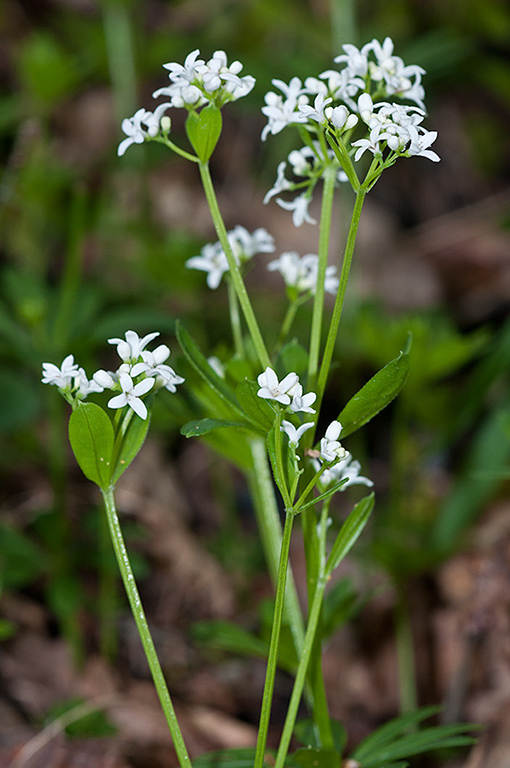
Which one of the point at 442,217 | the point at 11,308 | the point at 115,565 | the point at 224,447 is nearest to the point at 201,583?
the point at 115,565

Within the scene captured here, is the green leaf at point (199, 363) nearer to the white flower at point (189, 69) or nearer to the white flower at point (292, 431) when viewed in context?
the white flower at point (292, 431)

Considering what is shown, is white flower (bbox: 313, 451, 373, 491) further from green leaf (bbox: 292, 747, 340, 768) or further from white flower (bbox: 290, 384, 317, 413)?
green leaf (bbox: 292, 747, 340, 768)

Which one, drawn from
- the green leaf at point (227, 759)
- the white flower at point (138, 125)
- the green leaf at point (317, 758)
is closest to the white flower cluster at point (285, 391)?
the white flower at point (138, 125)

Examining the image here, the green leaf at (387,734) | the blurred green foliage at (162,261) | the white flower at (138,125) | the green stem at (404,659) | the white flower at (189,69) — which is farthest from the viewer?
the blurred green foliage at (162,261)

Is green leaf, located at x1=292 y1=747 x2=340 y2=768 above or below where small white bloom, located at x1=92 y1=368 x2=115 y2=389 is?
below

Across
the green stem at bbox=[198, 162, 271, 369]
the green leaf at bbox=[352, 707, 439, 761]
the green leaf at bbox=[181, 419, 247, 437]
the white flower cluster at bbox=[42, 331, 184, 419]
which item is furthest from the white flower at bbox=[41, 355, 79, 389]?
the green leaf at bbox=[352, 707, 439, 761]

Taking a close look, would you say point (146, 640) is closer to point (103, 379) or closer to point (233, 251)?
point (103, 379)
